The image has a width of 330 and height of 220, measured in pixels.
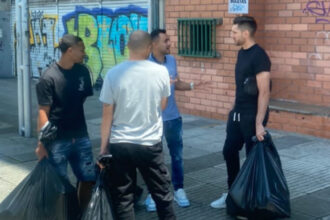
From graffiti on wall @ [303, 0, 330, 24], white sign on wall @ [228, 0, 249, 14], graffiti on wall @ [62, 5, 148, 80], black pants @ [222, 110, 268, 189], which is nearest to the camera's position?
black pants @ [222, 110, 268, 189]

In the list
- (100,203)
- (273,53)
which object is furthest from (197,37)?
(100,203)

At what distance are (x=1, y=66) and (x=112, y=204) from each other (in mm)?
15493

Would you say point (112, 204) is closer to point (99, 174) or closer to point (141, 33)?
point (99, 174)

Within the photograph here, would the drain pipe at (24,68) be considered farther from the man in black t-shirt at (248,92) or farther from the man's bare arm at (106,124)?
the man's bare arm at (106,124)

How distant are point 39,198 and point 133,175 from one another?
848mm

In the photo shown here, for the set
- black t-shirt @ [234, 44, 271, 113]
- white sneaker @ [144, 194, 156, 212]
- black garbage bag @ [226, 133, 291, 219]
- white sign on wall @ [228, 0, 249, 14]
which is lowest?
white sneaker @ [144, 194, 156, 212]

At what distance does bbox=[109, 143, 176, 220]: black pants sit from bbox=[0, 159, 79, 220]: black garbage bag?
0.59 meters

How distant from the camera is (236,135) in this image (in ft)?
17.6

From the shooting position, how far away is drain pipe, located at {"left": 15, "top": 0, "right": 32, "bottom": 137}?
30.1 ft

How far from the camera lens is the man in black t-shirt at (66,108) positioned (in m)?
4.70

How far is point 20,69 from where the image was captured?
9312 mm

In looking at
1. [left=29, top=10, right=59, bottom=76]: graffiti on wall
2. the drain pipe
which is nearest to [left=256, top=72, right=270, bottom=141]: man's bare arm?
the drain pipe

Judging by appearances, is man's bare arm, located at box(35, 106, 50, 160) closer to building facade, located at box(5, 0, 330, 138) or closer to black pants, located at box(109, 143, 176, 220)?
black pants, located at box(109, 143, 176, 220)

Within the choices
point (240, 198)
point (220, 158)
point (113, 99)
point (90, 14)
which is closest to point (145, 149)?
point (113, 99)
